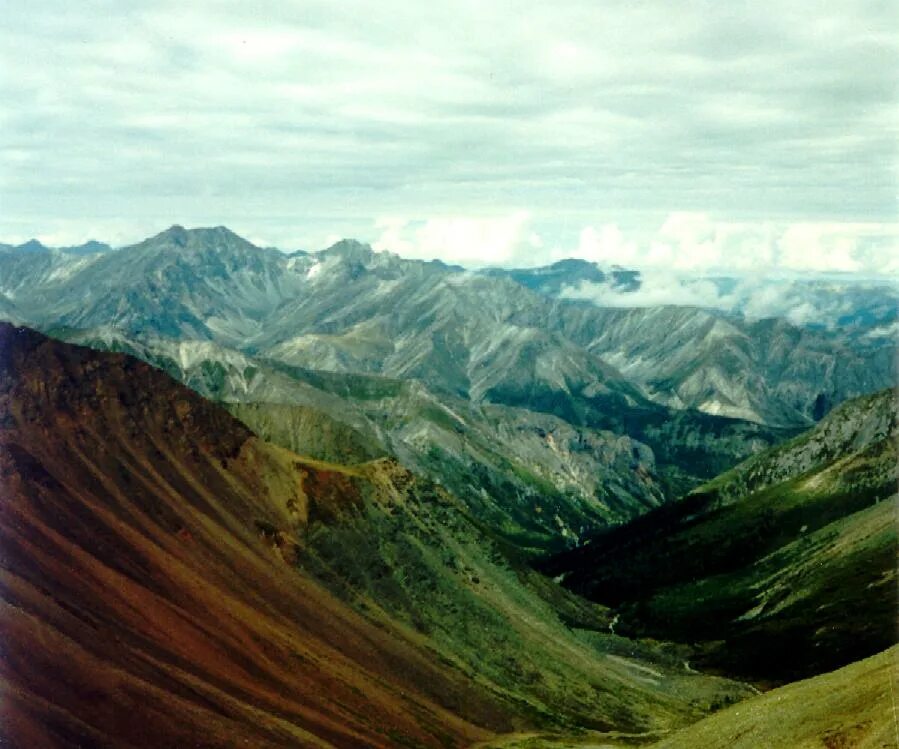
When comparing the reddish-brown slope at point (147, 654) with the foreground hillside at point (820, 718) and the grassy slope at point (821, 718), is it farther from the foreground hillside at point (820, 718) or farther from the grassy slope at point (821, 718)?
the grassy slope at point (821, 718)

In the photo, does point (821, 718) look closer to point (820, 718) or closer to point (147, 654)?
point (820, 718)

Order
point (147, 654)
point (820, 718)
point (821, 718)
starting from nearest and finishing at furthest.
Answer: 1. point (821, 718)
2. point (820, 718)
3. point (147, 654)

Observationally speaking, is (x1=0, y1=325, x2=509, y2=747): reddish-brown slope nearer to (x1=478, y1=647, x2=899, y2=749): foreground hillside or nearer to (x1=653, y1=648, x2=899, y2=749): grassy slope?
(x1=478, y1=647, x2=899, y2=749): foreground hillside

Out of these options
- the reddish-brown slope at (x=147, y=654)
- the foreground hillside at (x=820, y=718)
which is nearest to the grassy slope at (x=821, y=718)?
the foreground hillside at (x=820, y=718)

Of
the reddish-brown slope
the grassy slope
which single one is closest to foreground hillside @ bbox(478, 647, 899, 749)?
the grassy slope

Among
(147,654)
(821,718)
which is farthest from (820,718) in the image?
(147,654)

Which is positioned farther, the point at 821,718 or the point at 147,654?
the point at 147,654

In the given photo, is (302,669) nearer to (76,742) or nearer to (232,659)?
(232,659)

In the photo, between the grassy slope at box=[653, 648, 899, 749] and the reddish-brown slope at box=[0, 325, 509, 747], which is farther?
the reddish-brown slope at box=[0, 325, 509, 747]

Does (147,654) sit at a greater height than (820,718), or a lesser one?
lesser

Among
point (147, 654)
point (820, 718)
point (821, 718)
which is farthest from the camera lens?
point (147, 654)

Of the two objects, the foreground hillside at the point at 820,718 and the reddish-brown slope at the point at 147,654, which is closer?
the foreground hillside at the point at 820,718

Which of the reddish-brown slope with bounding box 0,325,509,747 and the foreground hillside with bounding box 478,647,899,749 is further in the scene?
the reddish-brown slope with bounding box 0,325,509,747
